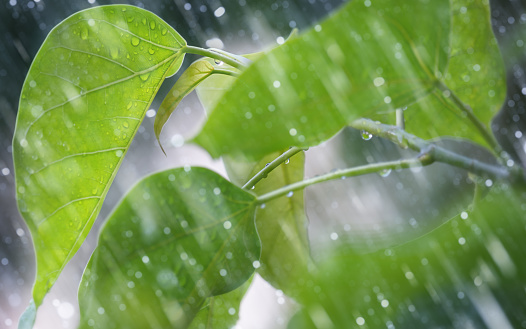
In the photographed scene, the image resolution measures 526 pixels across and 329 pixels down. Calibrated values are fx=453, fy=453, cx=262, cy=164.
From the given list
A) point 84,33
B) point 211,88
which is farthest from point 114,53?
point 211,88

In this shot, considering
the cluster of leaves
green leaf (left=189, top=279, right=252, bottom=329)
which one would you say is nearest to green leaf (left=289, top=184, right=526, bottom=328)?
the cluster of leaves

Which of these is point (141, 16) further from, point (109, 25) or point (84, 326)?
point (84, 326)

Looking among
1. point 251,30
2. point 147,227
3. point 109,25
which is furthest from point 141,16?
point 251,30

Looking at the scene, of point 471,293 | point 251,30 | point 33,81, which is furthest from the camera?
point 251,30

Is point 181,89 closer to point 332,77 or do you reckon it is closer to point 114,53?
point 114,53

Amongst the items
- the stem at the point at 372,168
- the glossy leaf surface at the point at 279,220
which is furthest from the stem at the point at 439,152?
the glossy leaf surface at the point at 279,220

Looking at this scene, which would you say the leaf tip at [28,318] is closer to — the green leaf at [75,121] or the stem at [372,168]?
the green leaf at [75,121]
